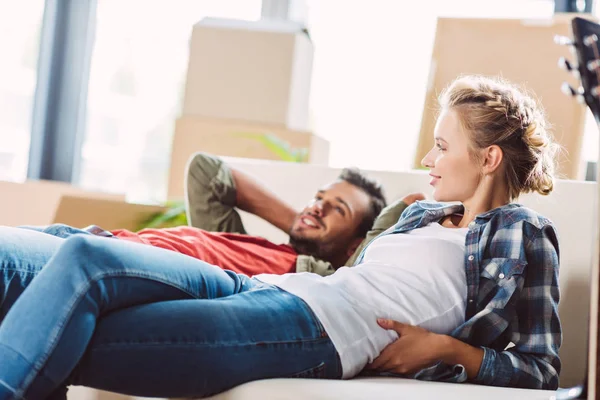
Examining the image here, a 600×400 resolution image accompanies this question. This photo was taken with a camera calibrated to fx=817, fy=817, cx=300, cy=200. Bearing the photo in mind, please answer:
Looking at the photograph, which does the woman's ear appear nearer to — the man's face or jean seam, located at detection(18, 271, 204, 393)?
the man's face

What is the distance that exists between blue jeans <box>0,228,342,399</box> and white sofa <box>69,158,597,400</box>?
0.05 m

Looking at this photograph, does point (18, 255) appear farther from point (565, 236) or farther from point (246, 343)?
point (565, 236)

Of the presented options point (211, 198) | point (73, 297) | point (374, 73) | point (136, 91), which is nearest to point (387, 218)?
point (211, 198)

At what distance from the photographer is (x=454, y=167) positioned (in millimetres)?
1543

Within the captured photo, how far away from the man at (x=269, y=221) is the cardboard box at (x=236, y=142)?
0.73m

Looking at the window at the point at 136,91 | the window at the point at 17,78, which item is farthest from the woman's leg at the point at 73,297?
the window at the point at 17,78

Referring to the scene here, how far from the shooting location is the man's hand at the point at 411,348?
4.25ft

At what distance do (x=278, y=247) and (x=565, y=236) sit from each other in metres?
0.66

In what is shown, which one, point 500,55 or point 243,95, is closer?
point 500,55

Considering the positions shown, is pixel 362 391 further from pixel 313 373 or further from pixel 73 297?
pixel 73 297

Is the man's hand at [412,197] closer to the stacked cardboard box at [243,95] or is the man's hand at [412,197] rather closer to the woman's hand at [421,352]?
the woman's hand at [421,352]

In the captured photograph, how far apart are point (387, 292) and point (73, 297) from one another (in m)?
0.52

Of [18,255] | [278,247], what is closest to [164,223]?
[278,247]

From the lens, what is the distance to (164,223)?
2.52 metres
